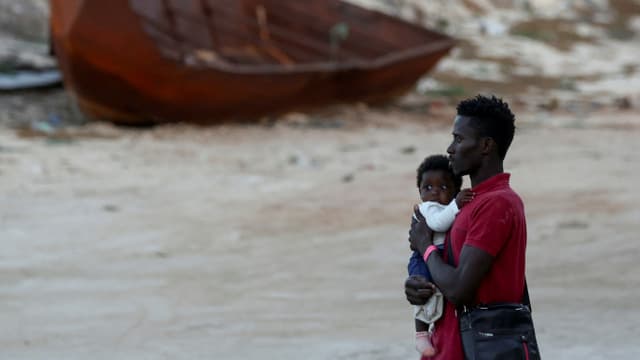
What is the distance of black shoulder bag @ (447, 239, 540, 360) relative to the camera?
8.46ft

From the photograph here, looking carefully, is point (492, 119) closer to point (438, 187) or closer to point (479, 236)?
point (479, 236)

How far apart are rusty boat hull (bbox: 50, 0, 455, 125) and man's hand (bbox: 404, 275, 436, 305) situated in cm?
1004

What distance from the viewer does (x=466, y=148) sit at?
2.64m

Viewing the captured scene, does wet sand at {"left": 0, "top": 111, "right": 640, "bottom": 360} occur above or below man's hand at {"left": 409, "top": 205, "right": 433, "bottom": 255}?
below

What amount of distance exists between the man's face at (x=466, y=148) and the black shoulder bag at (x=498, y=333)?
0.33 metres

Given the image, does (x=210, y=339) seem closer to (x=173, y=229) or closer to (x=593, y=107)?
(x=173, y=229)

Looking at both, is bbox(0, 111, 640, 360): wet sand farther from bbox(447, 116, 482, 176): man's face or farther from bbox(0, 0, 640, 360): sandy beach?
bbox(447, 116, 482, 176): man's face

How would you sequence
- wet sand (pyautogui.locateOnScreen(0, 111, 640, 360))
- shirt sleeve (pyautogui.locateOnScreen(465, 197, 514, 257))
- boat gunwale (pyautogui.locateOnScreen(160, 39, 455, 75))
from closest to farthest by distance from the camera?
shirt sleeve (pyautogui.locateOnScreen(465, 197, 514, 257))
wet sand (pyautogui.locateOnScreen(0, 111, 640, 360))
boat gunwale (pyautogui.locateOnScreen(160, 39, 455, 75))

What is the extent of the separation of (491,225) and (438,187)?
1.61 ft

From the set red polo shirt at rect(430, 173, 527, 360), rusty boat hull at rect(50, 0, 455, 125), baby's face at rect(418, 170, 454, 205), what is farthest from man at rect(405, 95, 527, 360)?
rusty boat hull at rect(50, 0, 455, 125)

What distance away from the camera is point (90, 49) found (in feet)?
40.5

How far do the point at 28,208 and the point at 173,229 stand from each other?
1219 mm

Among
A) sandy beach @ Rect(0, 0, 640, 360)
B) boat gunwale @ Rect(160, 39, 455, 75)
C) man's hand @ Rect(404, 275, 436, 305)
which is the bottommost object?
sandy beach @ Rect(0, 0, 640, 360)

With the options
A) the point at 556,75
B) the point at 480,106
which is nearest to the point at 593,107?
the point at 556,75
